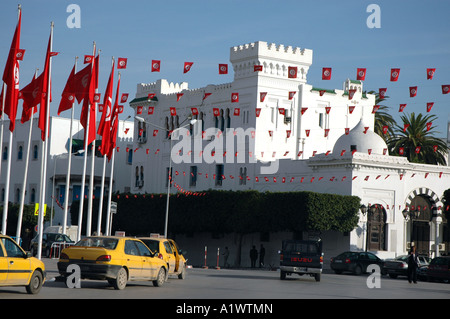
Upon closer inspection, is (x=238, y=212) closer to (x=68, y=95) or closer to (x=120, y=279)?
(x=68, y=95)

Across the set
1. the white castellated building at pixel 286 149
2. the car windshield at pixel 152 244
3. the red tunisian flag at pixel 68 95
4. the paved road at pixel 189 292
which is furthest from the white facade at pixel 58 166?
the paved road at pixel 189 292

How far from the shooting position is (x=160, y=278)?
2486 cm

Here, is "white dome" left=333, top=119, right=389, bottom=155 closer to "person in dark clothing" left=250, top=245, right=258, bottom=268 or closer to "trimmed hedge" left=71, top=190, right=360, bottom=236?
"trimmed hedge" left=71, top=190, right=360, bottom=236

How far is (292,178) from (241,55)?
11164 mm

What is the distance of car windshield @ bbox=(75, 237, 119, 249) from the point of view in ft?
73.6

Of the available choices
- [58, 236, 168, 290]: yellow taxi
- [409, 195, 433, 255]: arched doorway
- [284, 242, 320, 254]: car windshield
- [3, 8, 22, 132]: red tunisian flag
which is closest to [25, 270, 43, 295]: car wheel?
[58, 236, 168, 290]: yellow taxi

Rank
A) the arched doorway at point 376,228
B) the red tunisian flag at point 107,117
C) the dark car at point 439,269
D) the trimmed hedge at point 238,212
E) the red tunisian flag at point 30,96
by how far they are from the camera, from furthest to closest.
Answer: the arched doorway at point 376,228 < the trimmed hedge at point 238,212 < the red tunisian flag at point 107,117 < the dark car at point 439,269 < the red tunisian flag at point 30,96

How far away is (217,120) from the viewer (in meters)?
61.6

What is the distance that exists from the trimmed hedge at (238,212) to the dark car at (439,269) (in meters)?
10.3

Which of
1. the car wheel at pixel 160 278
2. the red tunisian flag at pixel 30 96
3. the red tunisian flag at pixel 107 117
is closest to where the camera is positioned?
the car wheel at pixel 160 278

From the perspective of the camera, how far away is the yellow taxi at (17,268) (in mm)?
18250

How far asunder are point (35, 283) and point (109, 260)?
275 cm

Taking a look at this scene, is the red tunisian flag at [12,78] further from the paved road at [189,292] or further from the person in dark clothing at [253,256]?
the person in dark clothing at [253,256]
